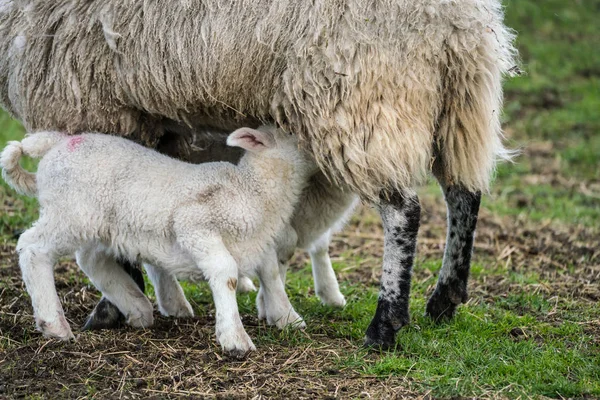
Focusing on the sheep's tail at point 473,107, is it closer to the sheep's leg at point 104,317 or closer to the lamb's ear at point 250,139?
the lamb's ear at point 250,139

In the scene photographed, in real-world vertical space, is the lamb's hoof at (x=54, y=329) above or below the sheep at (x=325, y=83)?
below

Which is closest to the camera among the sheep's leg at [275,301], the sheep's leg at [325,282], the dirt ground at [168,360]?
the dirt ground at [168,360]

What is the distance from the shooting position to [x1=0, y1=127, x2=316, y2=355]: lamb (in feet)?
13.4

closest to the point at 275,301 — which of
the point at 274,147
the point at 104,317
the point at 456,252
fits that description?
the point at 274,147

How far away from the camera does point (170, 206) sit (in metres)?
4.14

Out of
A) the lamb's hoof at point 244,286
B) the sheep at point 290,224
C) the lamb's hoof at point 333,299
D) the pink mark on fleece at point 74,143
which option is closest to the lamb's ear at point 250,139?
the sheep at point 290,224

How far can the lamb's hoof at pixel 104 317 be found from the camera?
4.68m

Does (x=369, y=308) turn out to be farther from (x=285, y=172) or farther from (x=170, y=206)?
(x=170, y=206)

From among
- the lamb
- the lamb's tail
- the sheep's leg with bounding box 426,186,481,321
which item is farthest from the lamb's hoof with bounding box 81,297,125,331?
the sheep's leg with bounding box 426,186,481,321

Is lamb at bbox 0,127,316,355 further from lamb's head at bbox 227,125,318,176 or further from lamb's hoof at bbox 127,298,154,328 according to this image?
lamb's hoof at bbox 127,298,154,328

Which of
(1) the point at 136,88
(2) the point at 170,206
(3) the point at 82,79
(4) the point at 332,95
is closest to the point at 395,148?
(4) the point at 332,95

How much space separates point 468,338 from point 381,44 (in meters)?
1.54

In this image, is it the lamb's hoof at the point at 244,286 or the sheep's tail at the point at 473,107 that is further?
the lamb's hoof at the point at 244,286

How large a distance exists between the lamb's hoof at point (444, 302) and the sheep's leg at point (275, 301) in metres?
0.74
